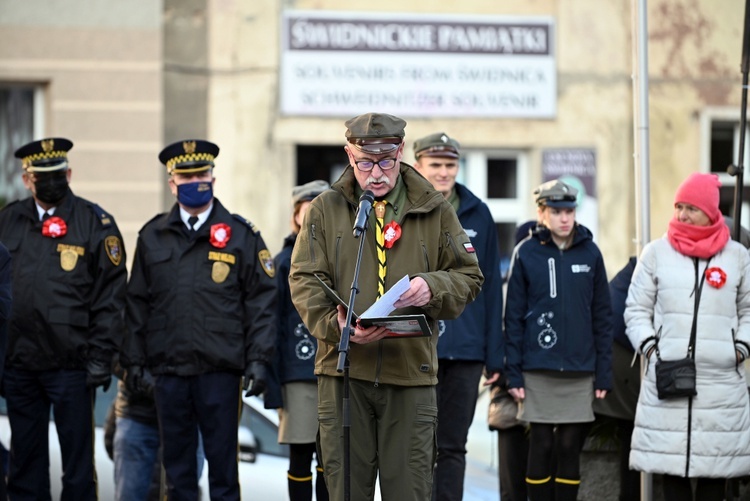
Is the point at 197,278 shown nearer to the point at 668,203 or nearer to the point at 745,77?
the point at 745,77

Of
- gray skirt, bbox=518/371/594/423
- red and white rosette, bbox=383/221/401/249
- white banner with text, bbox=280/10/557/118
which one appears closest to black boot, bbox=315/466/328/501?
gray skirt, bbox=518/371/594/423

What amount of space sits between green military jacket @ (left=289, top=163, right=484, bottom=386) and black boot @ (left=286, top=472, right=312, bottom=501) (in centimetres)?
174

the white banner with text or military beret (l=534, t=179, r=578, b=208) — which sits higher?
the white banner with text

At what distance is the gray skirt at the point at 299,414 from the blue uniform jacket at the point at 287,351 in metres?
0.04

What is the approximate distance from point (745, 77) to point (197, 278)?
3.65 metres

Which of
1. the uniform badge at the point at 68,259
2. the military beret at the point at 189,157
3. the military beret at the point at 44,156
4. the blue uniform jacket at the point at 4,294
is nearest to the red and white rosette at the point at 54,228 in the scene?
the uniform badge at the point at 68,259

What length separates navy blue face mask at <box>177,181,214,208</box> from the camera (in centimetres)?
761

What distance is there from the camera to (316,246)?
6203 millimetres

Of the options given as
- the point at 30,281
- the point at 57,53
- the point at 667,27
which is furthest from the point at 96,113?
the point at 30,281

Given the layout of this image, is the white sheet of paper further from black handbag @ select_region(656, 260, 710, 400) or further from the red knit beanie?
the red knit beanie

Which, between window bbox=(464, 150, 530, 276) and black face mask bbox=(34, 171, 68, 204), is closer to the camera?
black face mask bbox=(34, 171, 68, 204)

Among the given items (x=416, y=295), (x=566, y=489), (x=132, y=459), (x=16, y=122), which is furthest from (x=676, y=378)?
(x=16, y=122)

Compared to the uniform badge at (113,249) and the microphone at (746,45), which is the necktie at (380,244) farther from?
the microphone at (746,45)

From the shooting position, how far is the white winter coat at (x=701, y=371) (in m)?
7.66
